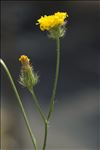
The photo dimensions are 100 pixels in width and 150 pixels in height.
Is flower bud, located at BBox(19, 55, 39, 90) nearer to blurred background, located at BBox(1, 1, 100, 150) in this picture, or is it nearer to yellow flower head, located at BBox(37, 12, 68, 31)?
yellow flower head, located at BBox(37, 12, 68, 31)

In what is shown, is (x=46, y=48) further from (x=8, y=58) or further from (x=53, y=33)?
(x=53, y=33)

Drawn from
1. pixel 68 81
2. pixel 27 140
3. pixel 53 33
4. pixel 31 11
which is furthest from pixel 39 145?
pixel 31 11

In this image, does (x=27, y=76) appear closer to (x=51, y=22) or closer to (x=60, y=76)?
(x=51, y=22)

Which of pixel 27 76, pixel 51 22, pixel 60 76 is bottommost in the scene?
pixel 60 76

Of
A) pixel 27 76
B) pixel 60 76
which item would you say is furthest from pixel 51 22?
pixel 60 76

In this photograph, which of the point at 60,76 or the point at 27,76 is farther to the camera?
the point at 60,76

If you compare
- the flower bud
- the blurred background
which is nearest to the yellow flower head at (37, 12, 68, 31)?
the flower bud

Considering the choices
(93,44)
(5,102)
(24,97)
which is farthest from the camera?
(93,44)
